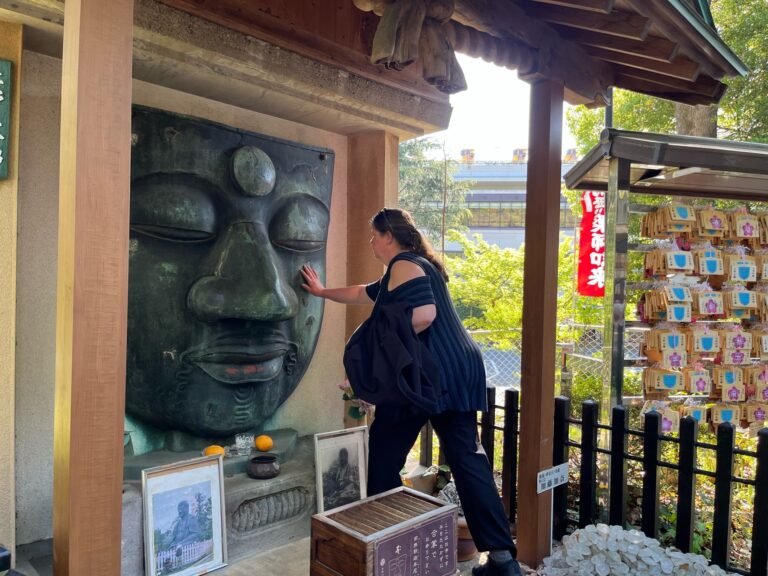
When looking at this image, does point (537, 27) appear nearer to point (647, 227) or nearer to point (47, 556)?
point (647, 227)

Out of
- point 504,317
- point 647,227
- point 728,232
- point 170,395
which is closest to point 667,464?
point 647,227

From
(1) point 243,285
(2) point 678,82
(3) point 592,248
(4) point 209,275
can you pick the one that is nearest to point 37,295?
(4) point 209,275

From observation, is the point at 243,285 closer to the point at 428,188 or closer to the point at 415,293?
the point at 415,293

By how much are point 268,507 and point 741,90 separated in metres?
8.90

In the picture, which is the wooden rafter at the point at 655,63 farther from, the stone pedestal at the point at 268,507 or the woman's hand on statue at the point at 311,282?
the stone pedestal at the point at 268,507

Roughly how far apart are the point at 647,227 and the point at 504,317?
539cm

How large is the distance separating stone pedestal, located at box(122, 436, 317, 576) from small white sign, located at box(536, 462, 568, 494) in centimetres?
119

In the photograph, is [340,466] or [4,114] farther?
[340,466]

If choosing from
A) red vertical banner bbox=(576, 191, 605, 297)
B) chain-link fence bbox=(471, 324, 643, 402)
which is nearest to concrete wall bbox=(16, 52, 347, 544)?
chain-link fence bbox=(471, 324, 643, 402)

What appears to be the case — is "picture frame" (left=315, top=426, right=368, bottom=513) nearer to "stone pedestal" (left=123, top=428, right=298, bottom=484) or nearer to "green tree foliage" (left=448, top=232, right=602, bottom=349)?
"stone pedestal" (left=123, top=428, right=298, bottom=484)

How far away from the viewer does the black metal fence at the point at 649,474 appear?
283 cm

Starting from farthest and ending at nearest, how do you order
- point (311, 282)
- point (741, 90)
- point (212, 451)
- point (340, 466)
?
point (741, 90)
point (311, 282)
point (340, 466)
point (212, 451)

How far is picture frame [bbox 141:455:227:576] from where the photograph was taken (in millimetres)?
2459

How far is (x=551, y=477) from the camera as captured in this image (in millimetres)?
3104
